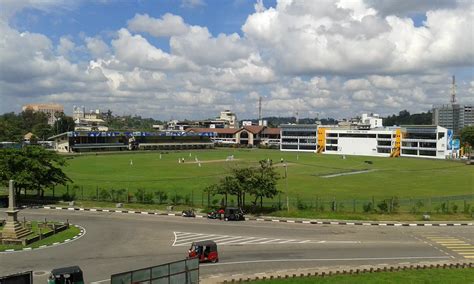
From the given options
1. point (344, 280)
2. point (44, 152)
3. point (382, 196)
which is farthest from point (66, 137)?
point (344, 280)

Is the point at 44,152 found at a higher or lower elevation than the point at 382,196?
higher

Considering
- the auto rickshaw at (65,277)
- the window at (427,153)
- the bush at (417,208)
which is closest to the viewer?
the auto rickshaw at (65,277)

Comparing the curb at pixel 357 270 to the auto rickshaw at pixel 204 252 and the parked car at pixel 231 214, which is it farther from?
the parked car at pixel 231 214

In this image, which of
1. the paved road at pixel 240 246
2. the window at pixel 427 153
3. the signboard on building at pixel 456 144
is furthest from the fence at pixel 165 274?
the signboard on building at pixel 456 144

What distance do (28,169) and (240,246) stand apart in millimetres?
32453

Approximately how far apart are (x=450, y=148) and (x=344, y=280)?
508 feet

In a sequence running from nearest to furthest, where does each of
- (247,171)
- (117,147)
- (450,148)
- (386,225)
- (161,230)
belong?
(161,230) → (386,225) → (247,171) → (450,148) → (117,147)

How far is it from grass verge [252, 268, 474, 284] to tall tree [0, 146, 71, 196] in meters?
39.5

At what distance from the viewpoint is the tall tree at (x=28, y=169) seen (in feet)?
176

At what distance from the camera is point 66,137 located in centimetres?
16512

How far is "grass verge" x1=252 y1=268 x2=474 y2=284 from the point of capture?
79.8 feet

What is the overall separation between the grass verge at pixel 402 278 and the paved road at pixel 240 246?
3840 millimetres

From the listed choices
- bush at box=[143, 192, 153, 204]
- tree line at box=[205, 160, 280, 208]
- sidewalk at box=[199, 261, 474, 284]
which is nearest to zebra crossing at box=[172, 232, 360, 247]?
sidewalk at box=[199, 261, 474, 284]

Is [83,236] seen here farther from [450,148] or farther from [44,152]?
[450,148]
